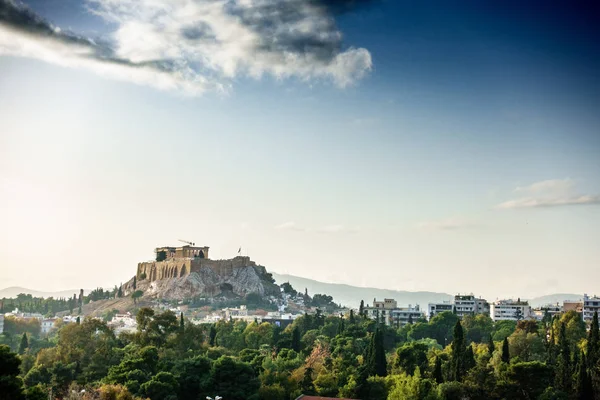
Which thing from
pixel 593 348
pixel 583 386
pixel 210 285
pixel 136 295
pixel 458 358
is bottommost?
pixel 583 386

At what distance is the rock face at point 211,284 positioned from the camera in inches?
6230

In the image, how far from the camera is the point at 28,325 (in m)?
110

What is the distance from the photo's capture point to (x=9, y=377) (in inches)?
1180

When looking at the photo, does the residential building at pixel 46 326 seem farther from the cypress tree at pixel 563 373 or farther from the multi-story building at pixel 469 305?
the cypress tree at pixel 563 373

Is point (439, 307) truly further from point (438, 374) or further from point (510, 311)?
point (438, 374)

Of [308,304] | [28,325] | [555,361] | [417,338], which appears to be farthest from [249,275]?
[555,361]

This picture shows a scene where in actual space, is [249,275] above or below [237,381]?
above

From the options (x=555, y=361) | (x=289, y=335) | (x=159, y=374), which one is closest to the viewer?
(x=159, y=374)

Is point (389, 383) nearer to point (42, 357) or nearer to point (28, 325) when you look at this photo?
point (42, 357)

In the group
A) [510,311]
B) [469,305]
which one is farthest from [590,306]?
[469,305]

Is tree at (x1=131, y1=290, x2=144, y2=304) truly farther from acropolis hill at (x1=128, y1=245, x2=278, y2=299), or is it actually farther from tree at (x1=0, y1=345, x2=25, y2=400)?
tree at (x1=0, y1=345, x2=25, y2=400)

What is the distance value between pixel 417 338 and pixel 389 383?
38.6m

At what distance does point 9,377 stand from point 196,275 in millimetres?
132926

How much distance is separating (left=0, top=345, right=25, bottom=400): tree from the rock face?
12678cm
